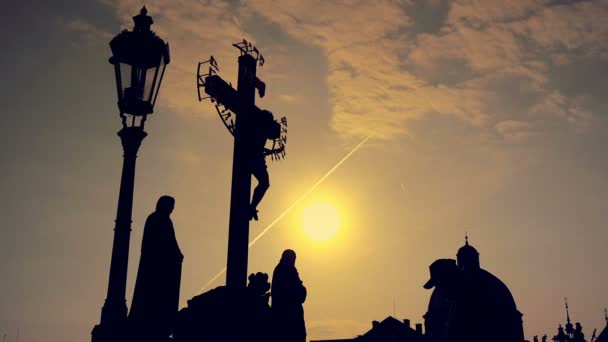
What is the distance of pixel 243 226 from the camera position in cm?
1235

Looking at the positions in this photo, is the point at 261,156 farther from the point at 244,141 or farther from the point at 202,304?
the point at 202,304

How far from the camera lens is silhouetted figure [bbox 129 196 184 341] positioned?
20.6ft

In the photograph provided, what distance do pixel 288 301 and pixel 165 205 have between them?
2196mm

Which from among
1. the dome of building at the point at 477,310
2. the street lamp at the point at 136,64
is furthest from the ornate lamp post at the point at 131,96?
the dome of building at the point at 477,310

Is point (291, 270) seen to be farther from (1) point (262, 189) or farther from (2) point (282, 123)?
(2) point (282, 123)

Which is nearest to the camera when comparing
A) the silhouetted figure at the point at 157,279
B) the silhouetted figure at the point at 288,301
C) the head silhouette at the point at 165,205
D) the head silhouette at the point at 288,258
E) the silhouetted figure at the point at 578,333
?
the silhouetted figure at the point at 157,279

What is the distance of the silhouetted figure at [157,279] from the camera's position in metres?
6.29

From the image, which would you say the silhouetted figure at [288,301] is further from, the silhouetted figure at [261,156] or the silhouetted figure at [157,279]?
the silhouetted figure at [261,156]

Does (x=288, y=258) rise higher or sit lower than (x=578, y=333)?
lower

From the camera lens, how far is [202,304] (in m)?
7.63

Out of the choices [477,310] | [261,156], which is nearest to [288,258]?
[477,310]

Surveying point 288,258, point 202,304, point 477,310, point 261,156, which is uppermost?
point 261,156

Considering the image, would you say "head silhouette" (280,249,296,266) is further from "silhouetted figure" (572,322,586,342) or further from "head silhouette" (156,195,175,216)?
"silhouetted figure" (572,322,586,342)

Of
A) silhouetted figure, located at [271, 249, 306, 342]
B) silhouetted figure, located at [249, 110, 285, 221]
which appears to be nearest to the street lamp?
silhouetted figure, located at [271, 249, 306, 342]
